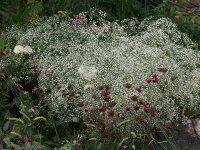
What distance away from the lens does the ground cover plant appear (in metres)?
4.36

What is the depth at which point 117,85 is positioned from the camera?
4746 mm

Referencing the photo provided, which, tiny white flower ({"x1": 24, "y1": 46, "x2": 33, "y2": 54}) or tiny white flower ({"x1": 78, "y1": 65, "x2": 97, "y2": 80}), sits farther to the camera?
tiny white flower ({"x1": 24, "y1": 46, "x2": 33, "y2": 54})

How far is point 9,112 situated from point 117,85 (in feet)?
3.85

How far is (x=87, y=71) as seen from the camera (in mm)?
4844

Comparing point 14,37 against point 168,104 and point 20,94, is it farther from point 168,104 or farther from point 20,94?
point 168,104

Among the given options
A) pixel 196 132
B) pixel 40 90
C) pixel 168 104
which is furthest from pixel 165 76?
pixel 40 90

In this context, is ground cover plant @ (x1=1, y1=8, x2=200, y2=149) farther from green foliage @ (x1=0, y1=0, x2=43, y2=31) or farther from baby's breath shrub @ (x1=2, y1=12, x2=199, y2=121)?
green foliage @ (x1=0, y1=0, x2=43, y2=31)

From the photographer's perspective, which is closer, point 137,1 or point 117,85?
point 117,85

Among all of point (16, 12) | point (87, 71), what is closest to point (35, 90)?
point (87, 71)

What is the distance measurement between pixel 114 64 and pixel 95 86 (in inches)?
14.3

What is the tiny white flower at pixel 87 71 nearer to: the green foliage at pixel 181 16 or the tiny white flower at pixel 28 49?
the tiny white flower at pixel 28 49

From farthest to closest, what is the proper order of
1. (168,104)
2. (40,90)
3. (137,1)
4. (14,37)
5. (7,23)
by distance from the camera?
(137,1), (7,23), (14,37), (40,90), (168,104)

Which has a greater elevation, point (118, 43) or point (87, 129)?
point (118, 43)

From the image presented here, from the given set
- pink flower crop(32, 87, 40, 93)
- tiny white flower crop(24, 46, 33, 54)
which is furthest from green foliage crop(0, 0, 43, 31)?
pink flower crop(32, 87, 40, 93)
